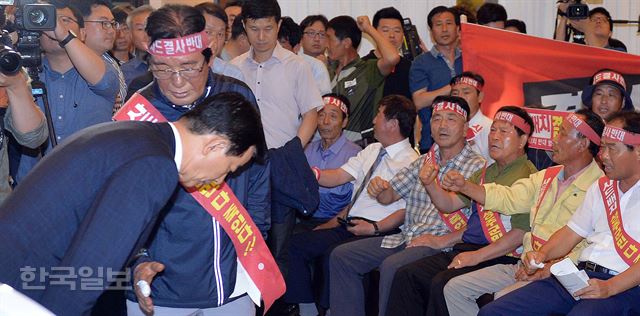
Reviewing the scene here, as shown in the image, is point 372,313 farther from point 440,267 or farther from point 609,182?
point 609,182

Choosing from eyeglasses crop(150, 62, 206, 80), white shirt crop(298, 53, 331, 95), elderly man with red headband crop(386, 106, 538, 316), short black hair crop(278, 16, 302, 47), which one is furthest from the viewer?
short black hair crop(278, 16, 302, 47)

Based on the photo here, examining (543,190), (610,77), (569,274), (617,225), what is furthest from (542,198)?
(610,77)

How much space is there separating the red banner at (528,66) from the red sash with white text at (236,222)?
9.07 ft

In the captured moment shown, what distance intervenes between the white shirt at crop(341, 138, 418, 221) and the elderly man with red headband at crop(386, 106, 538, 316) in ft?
1.81

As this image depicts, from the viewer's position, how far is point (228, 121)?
2516 millimetres

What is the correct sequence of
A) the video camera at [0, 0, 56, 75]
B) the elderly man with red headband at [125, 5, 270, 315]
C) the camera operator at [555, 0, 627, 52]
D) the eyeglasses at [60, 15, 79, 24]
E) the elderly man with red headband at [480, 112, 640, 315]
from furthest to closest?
the camera operator at [555, 0, 627, 52] → the eyeglasses at [60, 15, 79, 24] → the elderly man with red headband at [480, 112, 640, 315] → the video camera at [0, 0, 56, 75] → the elderly man with red headband at [125, 5, 270, 315]

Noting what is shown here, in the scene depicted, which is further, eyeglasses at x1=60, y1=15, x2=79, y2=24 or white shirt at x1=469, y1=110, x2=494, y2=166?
white shirt at x1=469, y1=110, x2=494, y2=166

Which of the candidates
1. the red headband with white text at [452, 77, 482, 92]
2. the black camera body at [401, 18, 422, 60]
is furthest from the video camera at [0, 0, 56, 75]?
the black camera body at [401, 18, 422, 60]

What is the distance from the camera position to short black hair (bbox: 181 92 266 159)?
2500mm

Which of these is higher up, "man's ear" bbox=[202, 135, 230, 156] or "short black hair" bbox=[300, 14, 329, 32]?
"man's ear" bbox=[202, 135, 230, 156]

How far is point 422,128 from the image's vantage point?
247 inches

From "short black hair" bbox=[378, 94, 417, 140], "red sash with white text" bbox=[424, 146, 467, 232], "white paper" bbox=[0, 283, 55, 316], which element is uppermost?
"white paper" bbox=[0, 283, 55, 316]

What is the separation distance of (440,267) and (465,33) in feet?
5.78

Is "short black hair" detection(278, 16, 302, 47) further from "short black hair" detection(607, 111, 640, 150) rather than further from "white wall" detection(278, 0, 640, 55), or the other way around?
"short black hair" detection(607, 111, 640, 150)
